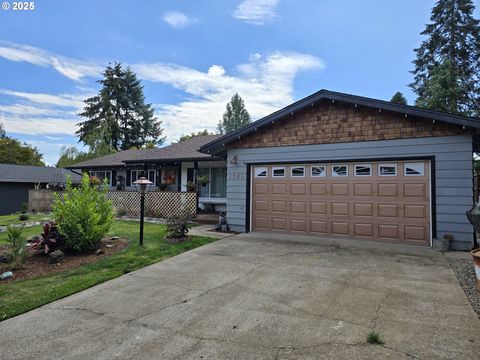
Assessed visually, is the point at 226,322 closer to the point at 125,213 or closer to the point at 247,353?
the point at 247,353

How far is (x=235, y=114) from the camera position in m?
51.3

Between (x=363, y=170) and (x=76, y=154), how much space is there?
37.9m

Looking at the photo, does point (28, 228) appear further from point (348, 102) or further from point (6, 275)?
point (348, 102)

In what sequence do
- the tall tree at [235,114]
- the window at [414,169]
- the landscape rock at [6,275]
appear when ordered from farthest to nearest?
the tall tree at [235,114], the window at [414,169], the landscape rock at [6,275]

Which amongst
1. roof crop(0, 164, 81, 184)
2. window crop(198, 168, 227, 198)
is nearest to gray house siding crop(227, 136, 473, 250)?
window crop(198, 168, 227, 198)

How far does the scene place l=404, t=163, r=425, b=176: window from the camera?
298 inches

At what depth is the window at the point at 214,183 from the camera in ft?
49.8

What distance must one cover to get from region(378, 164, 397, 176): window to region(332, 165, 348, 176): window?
91cm

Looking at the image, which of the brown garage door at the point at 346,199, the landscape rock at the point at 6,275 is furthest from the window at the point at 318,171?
the landscape rock at the point at 6,275

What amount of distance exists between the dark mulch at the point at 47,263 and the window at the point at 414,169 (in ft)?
25.9

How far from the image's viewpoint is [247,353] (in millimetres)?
2838

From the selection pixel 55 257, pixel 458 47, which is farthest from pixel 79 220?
pixel 458 47

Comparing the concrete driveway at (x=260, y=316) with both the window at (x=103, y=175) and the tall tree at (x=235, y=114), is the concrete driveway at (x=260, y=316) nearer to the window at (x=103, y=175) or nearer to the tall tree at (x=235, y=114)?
the window at (x=103, y=175)

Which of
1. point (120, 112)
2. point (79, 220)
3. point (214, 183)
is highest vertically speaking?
point (120, 112)
